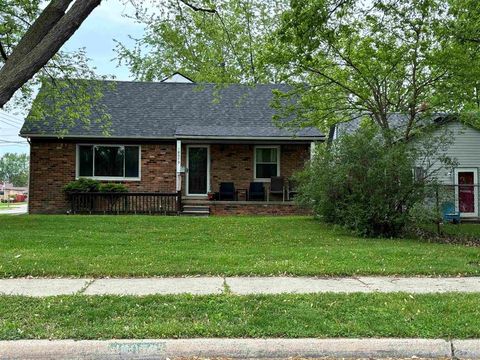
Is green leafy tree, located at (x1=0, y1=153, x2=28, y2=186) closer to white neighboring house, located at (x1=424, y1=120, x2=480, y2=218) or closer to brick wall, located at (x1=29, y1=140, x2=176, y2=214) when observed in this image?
brick wall, located at (x1=29, y1=140, x2=176, y2=214)

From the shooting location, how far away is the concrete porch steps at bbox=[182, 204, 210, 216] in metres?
18.7

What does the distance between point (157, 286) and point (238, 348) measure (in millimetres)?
2553

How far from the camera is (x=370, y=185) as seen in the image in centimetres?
1250

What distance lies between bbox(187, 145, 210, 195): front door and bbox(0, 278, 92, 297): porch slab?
43.5 ft

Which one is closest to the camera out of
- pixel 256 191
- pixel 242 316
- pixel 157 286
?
pixel 242 316

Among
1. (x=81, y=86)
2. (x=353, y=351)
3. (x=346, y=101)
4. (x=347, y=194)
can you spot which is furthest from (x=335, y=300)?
(x=81, y=86)

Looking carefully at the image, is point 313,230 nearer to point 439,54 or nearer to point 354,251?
point 354,251

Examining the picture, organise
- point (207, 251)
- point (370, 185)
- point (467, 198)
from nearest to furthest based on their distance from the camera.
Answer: point (207, 251)
point (370, 185)
point (467, 198)

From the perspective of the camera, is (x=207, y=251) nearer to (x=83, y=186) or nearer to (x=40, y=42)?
(x=40, y=42)

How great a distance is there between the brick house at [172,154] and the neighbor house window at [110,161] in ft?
0.13

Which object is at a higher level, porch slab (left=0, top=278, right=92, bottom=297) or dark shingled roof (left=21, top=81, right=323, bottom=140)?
dark shingled roof (left=21, top=81, right=323, bottom=140)

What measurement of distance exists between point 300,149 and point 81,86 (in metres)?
8.95

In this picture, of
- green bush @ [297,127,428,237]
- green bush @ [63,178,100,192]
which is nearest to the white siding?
green bush @ [297,127,428,237]

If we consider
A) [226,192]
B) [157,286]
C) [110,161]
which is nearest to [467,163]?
[226,192]
